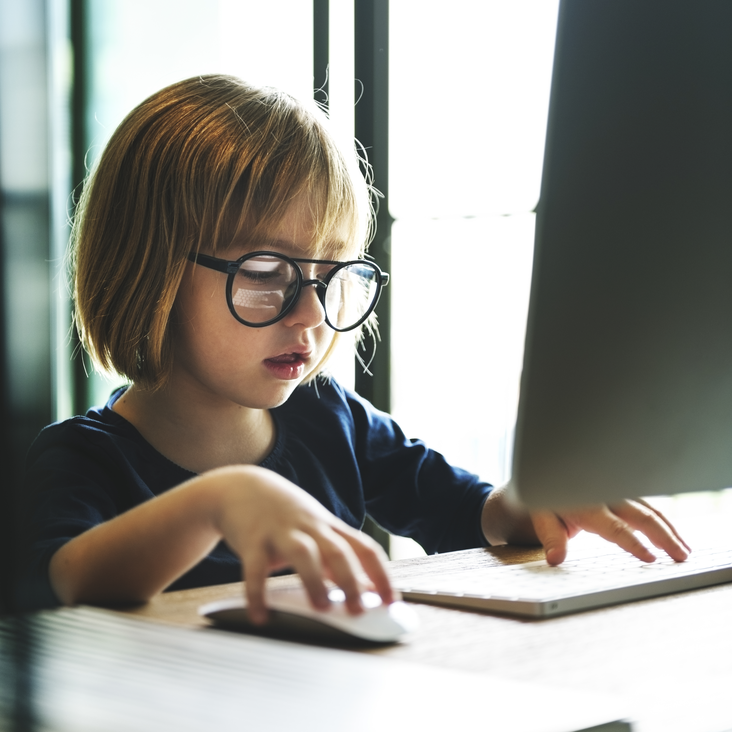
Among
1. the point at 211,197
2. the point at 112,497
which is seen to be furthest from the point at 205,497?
the point at 211,197

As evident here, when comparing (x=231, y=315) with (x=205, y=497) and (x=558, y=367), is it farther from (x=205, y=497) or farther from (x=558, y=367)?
(x=558, y=367)

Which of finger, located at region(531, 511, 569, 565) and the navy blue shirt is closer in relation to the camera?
finger, located at region(531, 511, 569, 565)

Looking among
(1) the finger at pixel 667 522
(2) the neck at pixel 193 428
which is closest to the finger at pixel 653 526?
(1) the finger at pixel 667 522

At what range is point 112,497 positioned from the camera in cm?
97

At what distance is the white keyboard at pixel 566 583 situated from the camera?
1.92ft

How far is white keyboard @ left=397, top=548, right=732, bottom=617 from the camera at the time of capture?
1.92 ft

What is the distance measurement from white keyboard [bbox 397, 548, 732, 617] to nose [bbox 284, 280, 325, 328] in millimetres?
377

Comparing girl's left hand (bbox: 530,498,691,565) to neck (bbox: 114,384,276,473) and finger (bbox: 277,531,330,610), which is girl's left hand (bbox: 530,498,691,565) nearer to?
finger (bbox: 277,531,330,610)

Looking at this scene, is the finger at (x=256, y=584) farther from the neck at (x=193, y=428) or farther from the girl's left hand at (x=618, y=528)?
the neck at (x=193, y=428)

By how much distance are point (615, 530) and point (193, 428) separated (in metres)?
0.58

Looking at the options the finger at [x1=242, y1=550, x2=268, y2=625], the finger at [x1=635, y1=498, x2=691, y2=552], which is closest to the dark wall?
the finger at [x1=242, y1=550, x2=268, y2=625]

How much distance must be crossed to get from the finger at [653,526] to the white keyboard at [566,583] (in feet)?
0.04

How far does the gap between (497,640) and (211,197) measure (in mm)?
715

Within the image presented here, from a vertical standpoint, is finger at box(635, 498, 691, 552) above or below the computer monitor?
below
